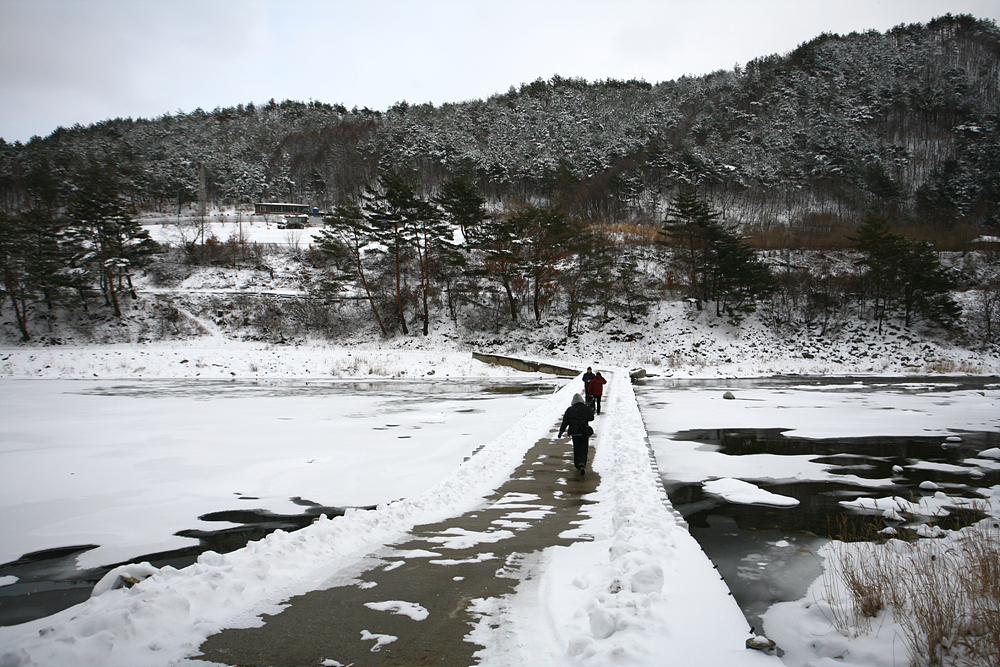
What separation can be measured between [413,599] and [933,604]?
3.53 meters

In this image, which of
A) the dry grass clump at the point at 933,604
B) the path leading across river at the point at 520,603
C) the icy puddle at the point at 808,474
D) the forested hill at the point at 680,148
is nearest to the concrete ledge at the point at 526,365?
the icy puddle at the point at 808,474

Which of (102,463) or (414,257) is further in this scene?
(414,257)

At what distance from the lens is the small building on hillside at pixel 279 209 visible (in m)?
71.3

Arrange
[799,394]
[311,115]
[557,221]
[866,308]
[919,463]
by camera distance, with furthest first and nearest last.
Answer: [311,115], [866,308], [557,221], [799,394], [919,463]

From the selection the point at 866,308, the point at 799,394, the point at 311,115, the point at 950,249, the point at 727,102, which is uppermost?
the point at 311,115

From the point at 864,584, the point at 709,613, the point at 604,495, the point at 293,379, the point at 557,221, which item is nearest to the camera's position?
the point at 709,613

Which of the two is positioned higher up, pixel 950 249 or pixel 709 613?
pixel 950 249

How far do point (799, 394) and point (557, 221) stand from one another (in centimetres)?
2220

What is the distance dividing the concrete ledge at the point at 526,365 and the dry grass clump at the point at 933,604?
22223 millimetres

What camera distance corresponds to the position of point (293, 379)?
82.7ft

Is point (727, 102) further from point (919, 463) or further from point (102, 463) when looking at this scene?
point (102, 463)

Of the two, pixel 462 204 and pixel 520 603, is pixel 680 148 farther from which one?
pixel 520 603

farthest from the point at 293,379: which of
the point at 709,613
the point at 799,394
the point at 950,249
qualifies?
the point at 950,249

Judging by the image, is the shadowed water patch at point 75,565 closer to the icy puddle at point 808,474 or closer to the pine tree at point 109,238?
the icy puddle at point 808,474
